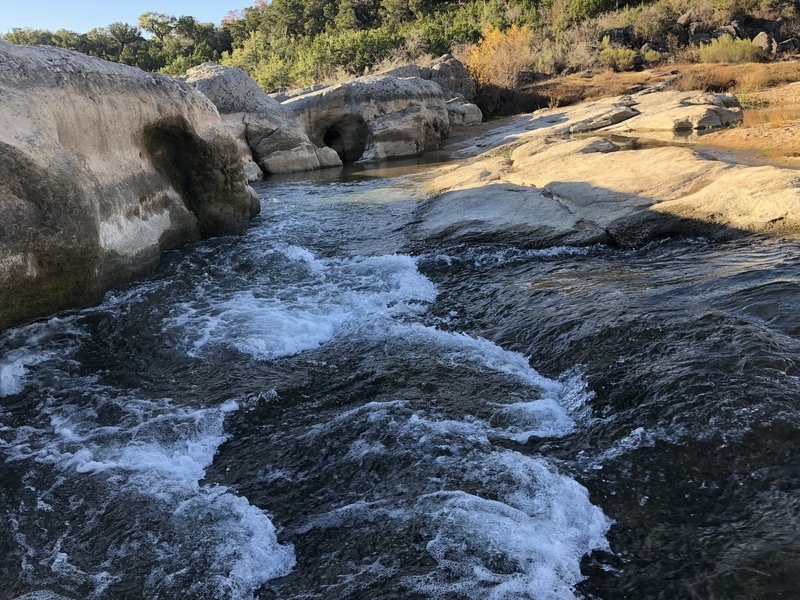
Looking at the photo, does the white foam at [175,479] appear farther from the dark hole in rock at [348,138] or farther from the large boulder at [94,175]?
the dark hole in rock at [348,138]

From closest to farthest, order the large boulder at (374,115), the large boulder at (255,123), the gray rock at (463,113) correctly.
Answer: the large boulder at (255,123), the large boulder at (374,115), the gray rock at (463,113)

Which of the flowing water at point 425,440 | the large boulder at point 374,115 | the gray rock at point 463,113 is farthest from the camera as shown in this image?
the gray rock at point 463,113

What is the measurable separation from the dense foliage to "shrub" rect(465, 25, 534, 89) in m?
0.05

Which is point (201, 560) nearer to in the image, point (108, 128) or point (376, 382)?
point (376, 382)

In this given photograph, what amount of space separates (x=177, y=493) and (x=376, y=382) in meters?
1.52

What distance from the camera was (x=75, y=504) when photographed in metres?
3.10

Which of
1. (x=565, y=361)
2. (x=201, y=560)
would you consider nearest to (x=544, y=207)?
(x=565, y=361)

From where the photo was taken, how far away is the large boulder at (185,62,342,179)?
53.8 feet

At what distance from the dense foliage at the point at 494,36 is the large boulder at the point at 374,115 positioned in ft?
30.5

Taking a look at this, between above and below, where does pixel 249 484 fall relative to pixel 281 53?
below

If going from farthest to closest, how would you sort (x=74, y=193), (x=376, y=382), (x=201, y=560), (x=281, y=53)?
(x=281, y=53) → (x=74, y=193) → (x=376, y=382) → (x=201, y=560)

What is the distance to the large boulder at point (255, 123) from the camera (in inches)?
646

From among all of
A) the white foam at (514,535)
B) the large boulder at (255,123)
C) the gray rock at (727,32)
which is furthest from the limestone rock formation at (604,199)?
the gray rock at (727,32)

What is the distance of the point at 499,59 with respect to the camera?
88.9ft
